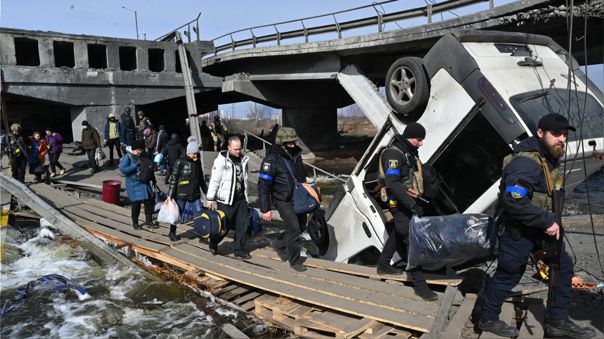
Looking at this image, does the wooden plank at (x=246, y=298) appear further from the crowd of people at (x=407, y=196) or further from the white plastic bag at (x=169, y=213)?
the white plastic bag at (x=169, y=213)

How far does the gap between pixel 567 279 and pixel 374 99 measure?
1172cm

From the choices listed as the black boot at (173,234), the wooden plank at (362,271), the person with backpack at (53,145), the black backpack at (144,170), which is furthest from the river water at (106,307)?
the person with backpack at (53,145)

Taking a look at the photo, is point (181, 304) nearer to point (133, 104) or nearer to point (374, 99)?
point (374, 99)

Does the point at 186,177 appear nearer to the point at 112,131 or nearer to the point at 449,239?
the point at 449,239

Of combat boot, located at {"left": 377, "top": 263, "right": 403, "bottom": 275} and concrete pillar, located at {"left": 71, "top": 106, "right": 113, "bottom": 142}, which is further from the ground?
concrete pillar, located at {"left": 71, "top": 106, "right": 113, "bottom": 142}

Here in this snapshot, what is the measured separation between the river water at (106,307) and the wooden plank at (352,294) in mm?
627

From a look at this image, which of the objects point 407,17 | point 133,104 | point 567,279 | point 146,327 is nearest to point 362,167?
point 567,279

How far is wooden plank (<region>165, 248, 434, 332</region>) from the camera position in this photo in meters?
3.75

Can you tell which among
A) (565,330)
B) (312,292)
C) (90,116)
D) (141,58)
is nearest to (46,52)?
(90,116)

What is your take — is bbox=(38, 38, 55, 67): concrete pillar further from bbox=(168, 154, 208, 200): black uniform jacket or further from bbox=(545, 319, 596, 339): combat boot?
bbox=(545, 319, 596, 339): combat boot

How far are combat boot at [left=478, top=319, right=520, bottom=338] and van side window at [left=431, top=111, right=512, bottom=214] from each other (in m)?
1.19

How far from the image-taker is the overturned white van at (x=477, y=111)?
4035 millimetres

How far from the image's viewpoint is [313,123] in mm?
22531

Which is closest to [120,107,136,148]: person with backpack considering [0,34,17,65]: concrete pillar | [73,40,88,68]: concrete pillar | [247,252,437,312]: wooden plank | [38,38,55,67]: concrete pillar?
[73,40,88,68]: concrete pillar
